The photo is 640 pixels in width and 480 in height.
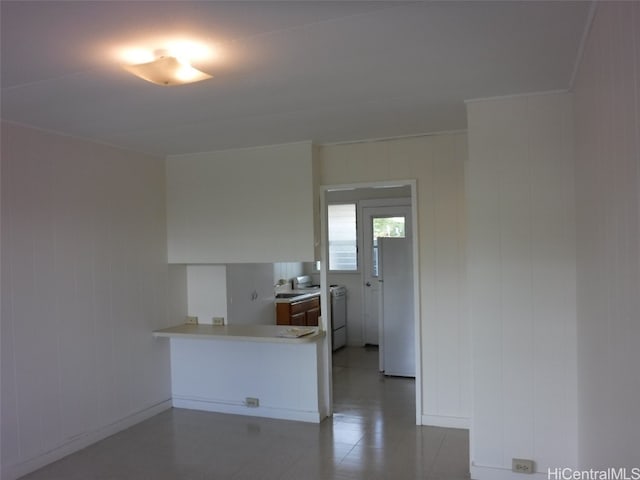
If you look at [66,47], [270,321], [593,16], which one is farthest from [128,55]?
[270,321]

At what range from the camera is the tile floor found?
3246mm

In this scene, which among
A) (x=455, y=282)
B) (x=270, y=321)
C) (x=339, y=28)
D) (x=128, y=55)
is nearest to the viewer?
(x=339, y=28)

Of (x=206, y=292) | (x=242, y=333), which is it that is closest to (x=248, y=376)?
(x=242, y=333)

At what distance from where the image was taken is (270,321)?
5.62 meters

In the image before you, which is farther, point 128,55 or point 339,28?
point 128,55

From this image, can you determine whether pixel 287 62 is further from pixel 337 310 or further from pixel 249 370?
pixel 337 310

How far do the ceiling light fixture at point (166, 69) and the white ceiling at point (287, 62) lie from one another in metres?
0.11

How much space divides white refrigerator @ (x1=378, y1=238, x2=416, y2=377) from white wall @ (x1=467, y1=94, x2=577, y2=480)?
2.43 m

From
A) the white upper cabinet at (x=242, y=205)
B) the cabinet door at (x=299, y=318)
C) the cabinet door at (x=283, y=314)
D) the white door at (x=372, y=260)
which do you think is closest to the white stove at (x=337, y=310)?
the white door at (x=372, y=260)

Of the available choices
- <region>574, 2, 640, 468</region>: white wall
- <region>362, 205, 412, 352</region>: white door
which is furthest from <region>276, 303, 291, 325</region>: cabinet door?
<region>574, 2, 640, 468</region>: white wall

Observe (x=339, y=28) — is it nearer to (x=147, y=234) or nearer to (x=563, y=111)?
(x=563, y=111)

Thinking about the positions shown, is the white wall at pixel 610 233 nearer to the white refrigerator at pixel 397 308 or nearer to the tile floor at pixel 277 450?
the tile floor at pixel 277 450

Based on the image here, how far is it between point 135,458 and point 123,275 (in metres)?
1.45

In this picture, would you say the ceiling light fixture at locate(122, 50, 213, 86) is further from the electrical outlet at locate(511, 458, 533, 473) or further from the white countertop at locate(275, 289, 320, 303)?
the white countertop at locate(275, 289, 320, 303)
